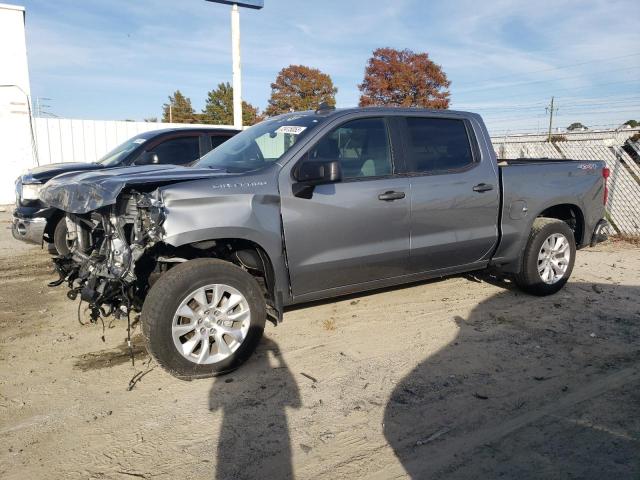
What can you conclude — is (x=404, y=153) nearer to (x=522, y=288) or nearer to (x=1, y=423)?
(x=522, y=288)

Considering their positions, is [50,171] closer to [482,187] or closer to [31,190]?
[31,190]

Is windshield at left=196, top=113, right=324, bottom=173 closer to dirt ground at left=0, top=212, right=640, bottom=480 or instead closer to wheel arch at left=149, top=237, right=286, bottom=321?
wheel arch at left=149, top=237, right=286, bottom=321

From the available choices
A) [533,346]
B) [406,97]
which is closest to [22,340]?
[533,346]

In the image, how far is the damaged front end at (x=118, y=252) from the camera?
11.3 feet

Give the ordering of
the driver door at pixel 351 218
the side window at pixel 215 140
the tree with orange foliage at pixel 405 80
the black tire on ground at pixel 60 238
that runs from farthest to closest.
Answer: the tree with orange foliage at pixel 405 80, the side window at pixel 215 140, the black tire on ground at pixel 60 238, the driver door at pixel 351 218

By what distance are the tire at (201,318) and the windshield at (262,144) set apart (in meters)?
0.98

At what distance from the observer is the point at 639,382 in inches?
139

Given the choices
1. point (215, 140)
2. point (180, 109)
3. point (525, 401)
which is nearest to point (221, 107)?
point (180, 109)

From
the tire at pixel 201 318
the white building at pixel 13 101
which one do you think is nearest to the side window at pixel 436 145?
the tire at pixel 201 318

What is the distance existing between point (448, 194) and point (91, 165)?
5.34 meters

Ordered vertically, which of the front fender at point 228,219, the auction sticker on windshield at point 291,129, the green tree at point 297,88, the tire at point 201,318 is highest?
the green tree at point 297,88

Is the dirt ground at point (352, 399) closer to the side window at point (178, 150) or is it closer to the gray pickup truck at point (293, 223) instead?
the gray pickup truck at point (293, 223)

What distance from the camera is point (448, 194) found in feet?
15.2

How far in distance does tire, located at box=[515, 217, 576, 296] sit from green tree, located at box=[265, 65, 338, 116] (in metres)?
35.5
